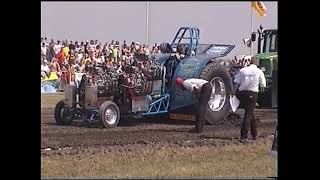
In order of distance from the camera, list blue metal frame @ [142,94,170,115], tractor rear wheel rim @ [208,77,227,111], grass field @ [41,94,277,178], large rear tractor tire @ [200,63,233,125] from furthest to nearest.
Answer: tractor rear wheel rim @ [208,77,227,111] → large rear tractor tire @ [200,63,233,125] → blue metal frame @ [142,94,170,115] → grass field @ [41,94,277,178]

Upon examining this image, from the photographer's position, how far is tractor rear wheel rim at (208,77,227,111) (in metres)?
11.6

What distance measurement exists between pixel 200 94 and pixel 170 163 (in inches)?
114

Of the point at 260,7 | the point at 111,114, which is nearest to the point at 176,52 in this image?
the point at 111,114

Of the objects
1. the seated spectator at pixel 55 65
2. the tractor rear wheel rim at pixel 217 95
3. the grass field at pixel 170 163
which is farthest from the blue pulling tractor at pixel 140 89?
the grass field at pixel 170 163

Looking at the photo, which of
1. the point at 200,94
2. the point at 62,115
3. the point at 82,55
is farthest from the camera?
the point at 62,115

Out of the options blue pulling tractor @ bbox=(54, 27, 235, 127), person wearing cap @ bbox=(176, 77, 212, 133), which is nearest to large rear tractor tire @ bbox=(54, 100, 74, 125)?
blue pulling tractor @ bbox=(54, 27, 235, 127)

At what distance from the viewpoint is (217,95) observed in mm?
11812

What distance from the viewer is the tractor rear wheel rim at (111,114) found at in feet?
35.4

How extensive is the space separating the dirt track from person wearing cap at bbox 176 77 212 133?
0.19 metres

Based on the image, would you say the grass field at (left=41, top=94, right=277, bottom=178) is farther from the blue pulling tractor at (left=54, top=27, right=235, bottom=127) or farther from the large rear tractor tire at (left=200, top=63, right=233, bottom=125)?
the large rear tractor tire at (left=200, top=63, right=233, bottom=125)

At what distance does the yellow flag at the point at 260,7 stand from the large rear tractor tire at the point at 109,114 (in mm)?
4391

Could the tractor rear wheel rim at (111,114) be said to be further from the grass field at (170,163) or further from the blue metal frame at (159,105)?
the grass field at (170,163)

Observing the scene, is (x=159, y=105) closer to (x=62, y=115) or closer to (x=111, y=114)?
(x=111, y=114)
